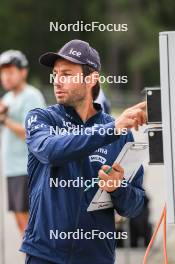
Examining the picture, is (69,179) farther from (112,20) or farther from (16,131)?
(112,20)

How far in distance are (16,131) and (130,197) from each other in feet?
12.0

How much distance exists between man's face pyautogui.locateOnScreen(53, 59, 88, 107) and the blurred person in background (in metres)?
3.56

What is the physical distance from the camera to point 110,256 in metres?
4.10

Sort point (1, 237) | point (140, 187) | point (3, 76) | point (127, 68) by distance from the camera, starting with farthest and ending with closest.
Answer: point (127, 68) → point (1, 237) → point (3, 76) → point (140, 187)

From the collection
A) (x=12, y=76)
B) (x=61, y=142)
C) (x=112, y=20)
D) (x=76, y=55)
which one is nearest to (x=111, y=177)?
(x=61, y=142)

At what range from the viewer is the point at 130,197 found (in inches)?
160

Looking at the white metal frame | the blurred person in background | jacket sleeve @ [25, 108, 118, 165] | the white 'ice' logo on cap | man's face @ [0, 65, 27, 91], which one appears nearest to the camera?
the white metal frame

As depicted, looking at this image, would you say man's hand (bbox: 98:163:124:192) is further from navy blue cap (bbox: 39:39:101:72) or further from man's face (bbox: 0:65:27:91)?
man's face (bbox: 0:65:27:91)

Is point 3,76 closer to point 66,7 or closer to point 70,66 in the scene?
point 70,66

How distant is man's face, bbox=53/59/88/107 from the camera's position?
390 centimetres

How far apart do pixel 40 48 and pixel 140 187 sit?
4087 cm

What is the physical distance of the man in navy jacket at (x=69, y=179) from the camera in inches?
155

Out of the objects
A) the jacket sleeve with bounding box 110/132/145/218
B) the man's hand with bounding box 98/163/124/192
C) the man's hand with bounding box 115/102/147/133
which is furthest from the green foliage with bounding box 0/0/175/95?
the man's hand with bounding box 115/102/147/133

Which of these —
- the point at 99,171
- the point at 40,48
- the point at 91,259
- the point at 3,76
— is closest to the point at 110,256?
the point at 91,259
